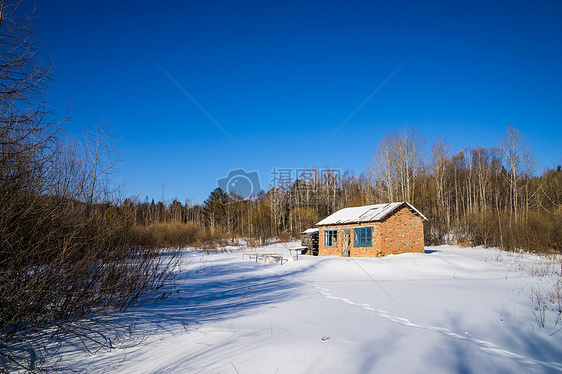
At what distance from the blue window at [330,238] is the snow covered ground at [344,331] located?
13.8 m

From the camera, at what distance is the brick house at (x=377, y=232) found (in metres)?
21.9

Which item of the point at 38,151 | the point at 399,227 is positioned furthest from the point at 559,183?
the point at 38,151

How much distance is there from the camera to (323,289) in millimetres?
11031

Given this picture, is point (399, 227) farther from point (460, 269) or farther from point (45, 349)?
point (45, 349)

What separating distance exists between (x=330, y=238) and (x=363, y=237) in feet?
12.1

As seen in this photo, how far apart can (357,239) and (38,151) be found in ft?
69.5

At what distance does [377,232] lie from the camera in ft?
71.7

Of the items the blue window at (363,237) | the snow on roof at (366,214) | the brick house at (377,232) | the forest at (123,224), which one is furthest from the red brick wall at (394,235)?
the forest at (123,224)

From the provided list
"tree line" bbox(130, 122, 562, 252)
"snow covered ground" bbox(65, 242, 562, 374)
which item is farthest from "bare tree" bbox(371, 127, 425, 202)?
"snow covered ground" bbox(65, 242, 562, 374)

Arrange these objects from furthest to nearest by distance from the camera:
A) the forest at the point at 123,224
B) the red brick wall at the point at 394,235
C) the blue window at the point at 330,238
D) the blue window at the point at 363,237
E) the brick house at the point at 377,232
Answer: the blue window at the point at 330,238 → the blue window at the point at 363,237 → the brick house at the point at 377,232 → the red brick wall at the point at 394,235 → the forest at the point at 123,224

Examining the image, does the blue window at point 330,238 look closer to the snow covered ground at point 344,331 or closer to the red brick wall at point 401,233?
the red brick wall at point 401,233

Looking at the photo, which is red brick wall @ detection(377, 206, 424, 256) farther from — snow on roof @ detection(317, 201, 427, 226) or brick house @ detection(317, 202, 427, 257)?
snow on roof @ detection(317, 201, 427, 226)

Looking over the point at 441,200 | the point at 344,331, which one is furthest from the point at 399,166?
the point at 344,331

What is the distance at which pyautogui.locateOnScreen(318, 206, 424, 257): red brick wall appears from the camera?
71.5ft
